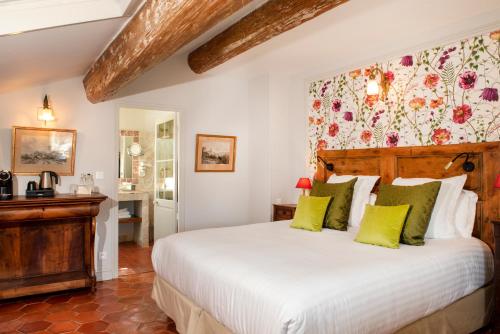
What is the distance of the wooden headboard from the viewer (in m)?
3.03

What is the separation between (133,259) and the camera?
505cm

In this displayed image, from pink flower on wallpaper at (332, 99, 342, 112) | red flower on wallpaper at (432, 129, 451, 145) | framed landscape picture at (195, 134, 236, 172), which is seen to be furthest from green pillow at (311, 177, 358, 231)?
framed landscape picture at (195, 134, 236, 172)

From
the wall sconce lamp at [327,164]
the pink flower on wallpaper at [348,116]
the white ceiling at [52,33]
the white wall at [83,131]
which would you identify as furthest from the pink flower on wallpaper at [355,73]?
the white wall at [83,131]

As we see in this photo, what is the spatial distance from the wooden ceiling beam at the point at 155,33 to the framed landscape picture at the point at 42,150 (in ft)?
3.26

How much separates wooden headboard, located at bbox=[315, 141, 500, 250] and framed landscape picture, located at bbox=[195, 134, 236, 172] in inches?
55.6

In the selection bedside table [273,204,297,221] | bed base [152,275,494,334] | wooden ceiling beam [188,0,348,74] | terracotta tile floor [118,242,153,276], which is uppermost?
wooden ceiling beam [188,0,348,74]

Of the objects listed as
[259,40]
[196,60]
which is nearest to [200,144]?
[196,60]

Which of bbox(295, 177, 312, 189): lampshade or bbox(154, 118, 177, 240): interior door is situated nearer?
bbox(295, 177, 312, 189): lampshade

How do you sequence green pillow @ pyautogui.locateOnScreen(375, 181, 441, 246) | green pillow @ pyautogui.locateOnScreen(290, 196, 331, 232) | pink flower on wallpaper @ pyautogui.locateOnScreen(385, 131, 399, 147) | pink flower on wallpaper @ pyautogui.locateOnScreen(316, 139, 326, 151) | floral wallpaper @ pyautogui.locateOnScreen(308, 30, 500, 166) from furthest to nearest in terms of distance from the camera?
pink flower on wallpaper @ pyautogui.locateOnScreen(316, 139, 326, 151)
pink flower on wallpaper @ pyautogui.locateOnScreen(385, 131, 399, 147)
green pillow @ pyautogui.locateOnScreen(290, 196, 331, 232)
floral wallpaper @ pyautogui.locateOnScreen(308, 30, 500, 166)
green pillow @ pyautogui.locateOnScreen(375, 181, 441, 246)

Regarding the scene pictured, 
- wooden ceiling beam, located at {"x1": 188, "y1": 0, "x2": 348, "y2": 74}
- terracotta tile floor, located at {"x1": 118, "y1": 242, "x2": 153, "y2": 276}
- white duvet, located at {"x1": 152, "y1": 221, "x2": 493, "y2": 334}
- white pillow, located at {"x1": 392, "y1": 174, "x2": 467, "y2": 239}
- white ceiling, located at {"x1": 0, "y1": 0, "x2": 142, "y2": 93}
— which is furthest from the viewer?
terracotta tile floor, located at {"x1": 118, "y1": 242, "x2": 153, "y2": 276}

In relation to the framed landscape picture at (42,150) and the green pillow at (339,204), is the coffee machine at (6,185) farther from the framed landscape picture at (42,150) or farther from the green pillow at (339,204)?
the green pillow at (339,204)

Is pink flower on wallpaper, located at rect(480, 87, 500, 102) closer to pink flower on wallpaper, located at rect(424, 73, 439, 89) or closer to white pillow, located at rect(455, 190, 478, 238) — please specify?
pink flower on wallpaper, located at rect(424, 73, 439, 89)

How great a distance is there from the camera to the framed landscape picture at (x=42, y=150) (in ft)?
12.2

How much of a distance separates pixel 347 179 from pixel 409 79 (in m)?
1.20
